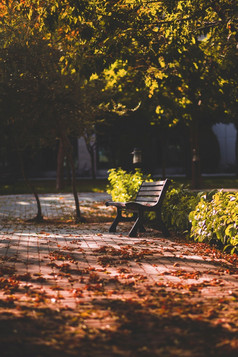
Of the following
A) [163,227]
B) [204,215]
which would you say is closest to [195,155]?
[163,227]

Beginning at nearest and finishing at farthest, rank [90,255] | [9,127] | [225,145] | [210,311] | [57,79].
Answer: [210,311] < [90,255] < [57,79] < [9,127] < [225,145]

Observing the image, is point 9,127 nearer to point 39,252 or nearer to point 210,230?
point 39,252

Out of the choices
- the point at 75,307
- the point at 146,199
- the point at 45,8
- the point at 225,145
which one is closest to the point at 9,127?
the point at 146,199

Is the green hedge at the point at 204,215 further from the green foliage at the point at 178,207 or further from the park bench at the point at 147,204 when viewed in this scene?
the park bench at the point at 147,204

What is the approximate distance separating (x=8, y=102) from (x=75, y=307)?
7993mm

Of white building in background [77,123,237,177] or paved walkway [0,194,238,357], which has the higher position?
white building in background [77,123,237,177]

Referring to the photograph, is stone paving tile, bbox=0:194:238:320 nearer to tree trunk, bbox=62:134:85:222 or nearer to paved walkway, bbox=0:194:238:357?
paved walkway, bbox=0:194:238:357

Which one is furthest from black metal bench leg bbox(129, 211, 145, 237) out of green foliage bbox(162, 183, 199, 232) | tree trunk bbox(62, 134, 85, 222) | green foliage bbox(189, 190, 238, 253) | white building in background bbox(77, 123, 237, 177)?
white building in background bbox(77, 123, 237, 177)

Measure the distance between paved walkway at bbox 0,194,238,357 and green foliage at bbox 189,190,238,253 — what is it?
9.6 inches

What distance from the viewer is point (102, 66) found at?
852 centimetres

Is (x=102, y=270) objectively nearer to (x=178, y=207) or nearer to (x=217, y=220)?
(x=217, y=220)

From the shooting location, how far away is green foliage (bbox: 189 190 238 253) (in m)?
6.88

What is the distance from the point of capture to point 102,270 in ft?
20.5

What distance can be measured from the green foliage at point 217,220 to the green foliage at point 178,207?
1.56ft
